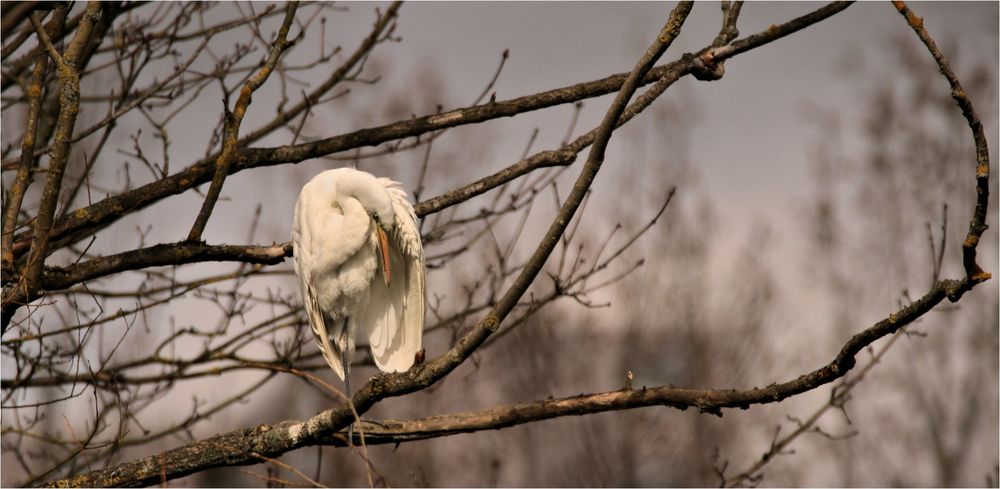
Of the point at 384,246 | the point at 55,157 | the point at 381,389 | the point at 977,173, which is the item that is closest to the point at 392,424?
the point at 381,389

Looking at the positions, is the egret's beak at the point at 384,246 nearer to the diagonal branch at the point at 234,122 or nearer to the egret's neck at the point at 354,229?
the egret's neck at the point at 354,229

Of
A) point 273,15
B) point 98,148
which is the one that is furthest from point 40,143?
point 273,15

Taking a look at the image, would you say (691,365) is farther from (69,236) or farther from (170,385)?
(69,236)

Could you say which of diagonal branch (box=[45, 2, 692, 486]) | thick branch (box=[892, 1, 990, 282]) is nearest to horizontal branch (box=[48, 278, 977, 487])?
diagonal branch (box=[45, 2, 692, 486])

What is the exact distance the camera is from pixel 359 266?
5.16 m

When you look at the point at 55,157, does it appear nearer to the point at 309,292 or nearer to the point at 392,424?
the point at 309,292

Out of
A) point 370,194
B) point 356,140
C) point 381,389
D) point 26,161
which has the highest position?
point 356,140

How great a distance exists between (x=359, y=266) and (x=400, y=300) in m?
0.29

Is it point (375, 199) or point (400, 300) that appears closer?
point (375, 199)

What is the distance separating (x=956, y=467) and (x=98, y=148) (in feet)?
36.7

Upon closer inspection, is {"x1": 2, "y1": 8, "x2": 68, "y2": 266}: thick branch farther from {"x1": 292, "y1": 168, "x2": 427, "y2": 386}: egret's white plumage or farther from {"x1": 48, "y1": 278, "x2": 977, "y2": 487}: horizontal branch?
{"x1": 292, "y1": 168, "x2": 427, "y2": 386}: egret's white plumage

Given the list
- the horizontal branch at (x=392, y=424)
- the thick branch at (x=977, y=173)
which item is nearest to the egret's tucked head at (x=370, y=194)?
the horizontal branch at (x=392, y=424)

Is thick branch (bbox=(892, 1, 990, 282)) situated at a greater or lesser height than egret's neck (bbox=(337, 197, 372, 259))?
lesser

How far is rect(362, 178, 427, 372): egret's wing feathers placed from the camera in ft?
16.5
